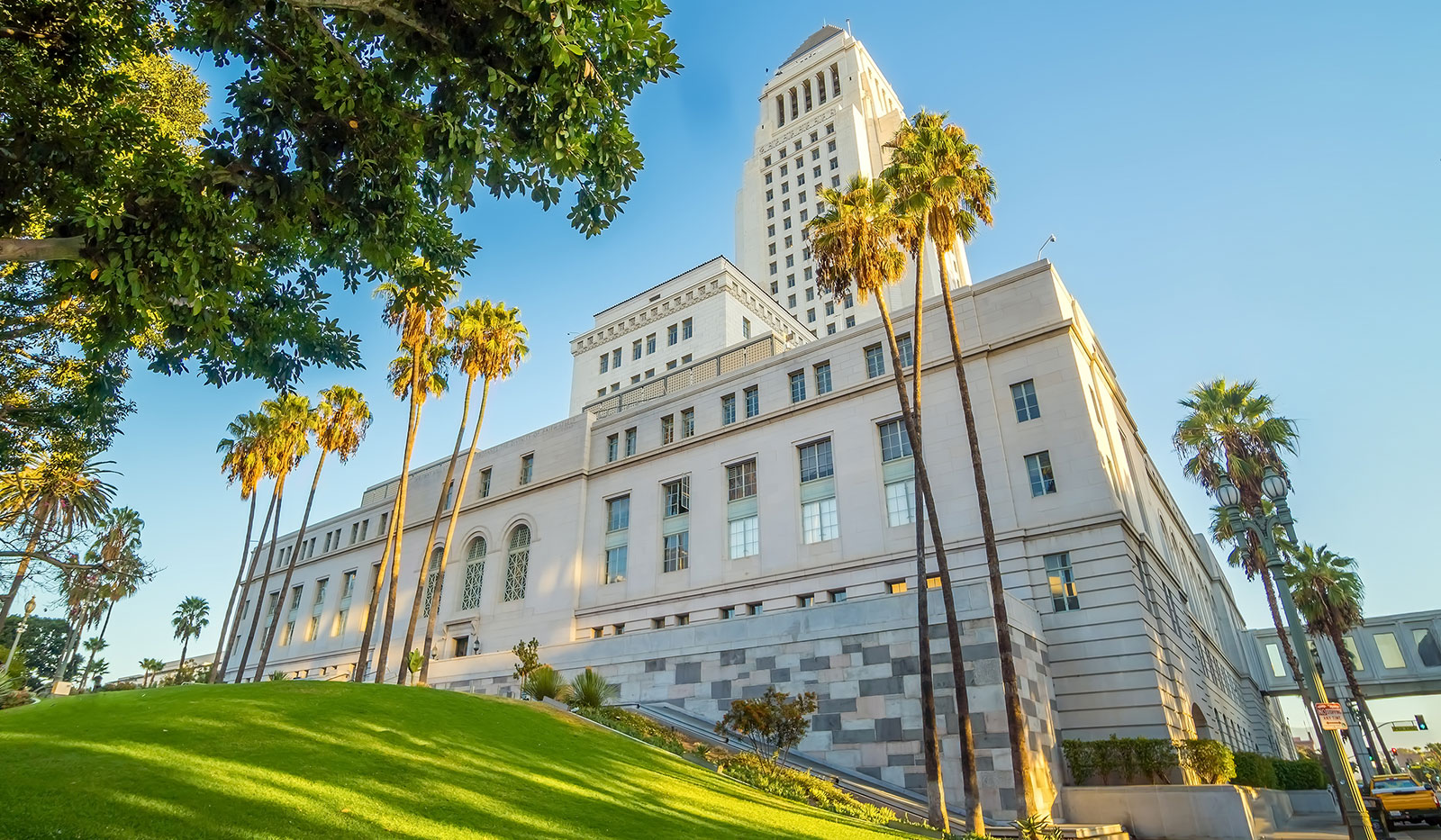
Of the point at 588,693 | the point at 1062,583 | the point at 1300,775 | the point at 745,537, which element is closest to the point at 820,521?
the point at 745,537

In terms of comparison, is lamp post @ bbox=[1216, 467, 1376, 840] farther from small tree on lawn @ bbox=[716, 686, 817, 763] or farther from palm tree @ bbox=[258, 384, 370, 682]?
palm tree @ bbox=[258, 384, 370, 682]

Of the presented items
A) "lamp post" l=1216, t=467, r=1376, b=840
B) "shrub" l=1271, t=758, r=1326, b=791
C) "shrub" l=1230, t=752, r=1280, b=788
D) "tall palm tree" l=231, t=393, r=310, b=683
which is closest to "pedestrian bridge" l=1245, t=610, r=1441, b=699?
"shrub" l=1271, t=758, r=1326, b=791

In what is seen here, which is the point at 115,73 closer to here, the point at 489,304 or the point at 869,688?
the point at 869,688

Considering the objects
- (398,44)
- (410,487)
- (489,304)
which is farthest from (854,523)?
(410,487)

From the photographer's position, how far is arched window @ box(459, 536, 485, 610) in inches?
1737

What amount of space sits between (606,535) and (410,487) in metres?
A: 22.3

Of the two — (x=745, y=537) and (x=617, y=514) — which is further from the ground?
(x=617, y=514)

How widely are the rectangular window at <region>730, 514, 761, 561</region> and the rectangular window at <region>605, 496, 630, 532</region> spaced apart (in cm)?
766

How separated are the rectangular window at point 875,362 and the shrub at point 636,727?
727 inches

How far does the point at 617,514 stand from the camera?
41094 mm

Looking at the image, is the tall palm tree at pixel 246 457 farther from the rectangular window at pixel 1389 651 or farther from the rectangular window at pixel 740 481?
A: the rectangular window at pixel 1389 651

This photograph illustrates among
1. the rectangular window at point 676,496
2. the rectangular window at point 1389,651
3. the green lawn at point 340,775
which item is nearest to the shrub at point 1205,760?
the green lawn at point 340,775

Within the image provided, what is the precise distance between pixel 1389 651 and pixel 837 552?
201 ft

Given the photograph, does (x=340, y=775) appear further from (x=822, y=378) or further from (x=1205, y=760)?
(x=822, y=378)
